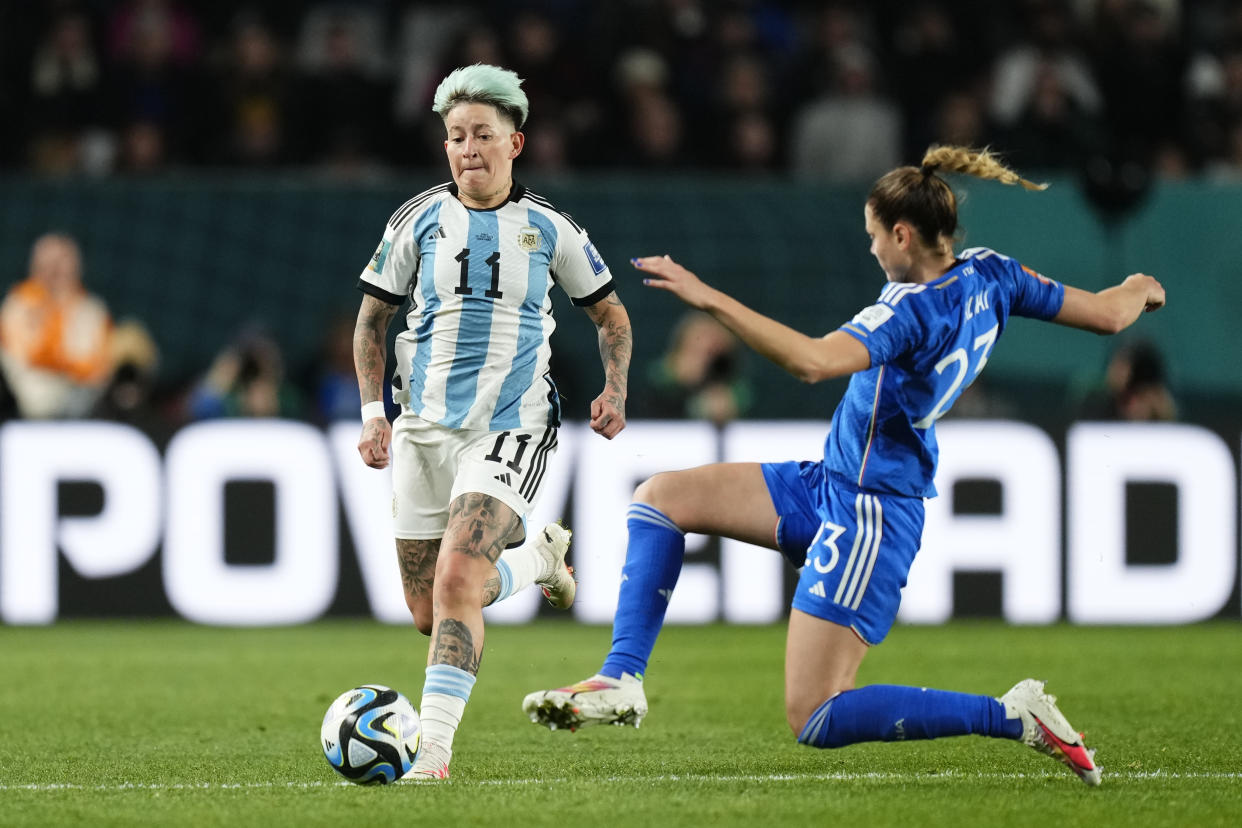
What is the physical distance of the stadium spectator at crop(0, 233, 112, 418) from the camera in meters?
10.5

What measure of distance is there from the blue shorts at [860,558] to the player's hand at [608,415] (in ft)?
2.14

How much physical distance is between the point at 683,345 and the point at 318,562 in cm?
256

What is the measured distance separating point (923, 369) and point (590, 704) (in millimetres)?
1283

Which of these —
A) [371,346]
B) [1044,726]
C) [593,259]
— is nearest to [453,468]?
[371,346]

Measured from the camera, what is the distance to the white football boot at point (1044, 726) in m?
4.86

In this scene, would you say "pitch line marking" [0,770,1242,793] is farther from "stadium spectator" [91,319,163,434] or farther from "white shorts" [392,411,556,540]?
"stadium spectator" [91,319,163,434]

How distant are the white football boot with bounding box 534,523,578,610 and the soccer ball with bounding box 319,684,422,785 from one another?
3.90 feet

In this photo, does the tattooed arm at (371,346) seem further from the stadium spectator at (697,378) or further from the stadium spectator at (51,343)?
the stadium spectator at (51,343)

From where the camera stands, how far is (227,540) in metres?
9.80

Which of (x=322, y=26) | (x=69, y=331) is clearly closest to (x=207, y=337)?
(x=69, y=331)

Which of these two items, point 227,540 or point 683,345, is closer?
point 227,540

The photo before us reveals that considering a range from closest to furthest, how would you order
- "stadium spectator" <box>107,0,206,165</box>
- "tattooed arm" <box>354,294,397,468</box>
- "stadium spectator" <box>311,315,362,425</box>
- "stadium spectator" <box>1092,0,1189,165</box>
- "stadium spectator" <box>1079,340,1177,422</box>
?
"tattooed arm" <box>354,294,397,468</box> < "stadium spectator" <box>1079,340,1177,422</box> < "stadium spectator" <box>311,315,362,425</box> < "stadium spectator" <box>107,0,206,165</box> < "stadium spectator" <box>1092,0,1189,165</box>

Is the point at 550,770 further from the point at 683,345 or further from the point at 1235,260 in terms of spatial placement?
the point at 1235,260

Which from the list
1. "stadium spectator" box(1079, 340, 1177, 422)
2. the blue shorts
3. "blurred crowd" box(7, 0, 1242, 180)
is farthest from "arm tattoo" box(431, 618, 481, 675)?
"blurred crowd" box(7, 0, 1242, 180)
